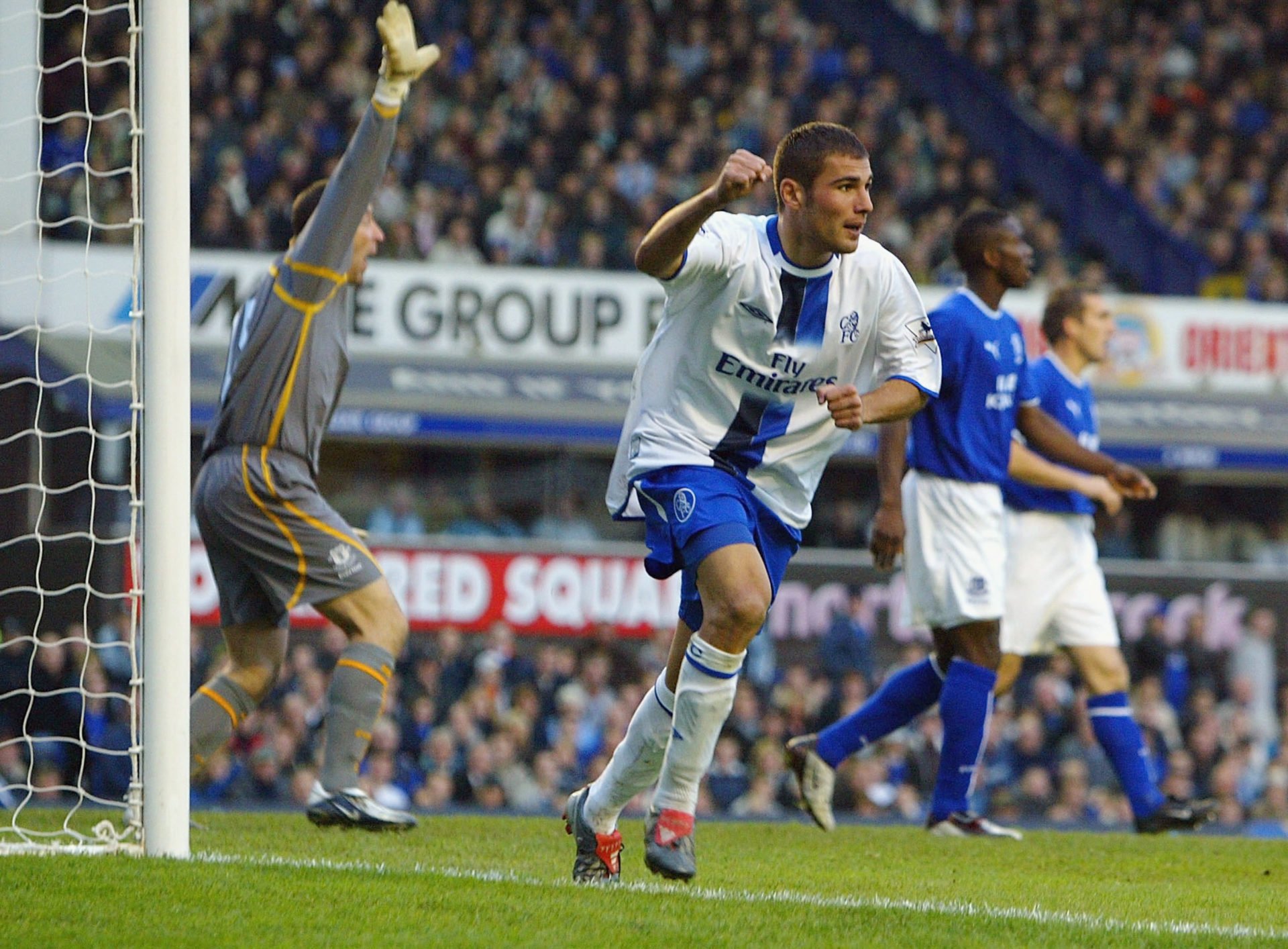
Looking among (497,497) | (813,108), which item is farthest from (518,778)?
(813,108)

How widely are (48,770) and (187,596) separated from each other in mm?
8239

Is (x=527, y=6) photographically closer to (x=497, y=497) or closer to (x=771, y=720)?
(x=497, y=497)

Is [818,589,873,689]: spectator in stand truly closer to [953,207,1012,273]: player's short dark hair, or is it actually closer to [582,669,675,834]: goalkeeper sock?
[953,207,1012,273]: player's short dark hair

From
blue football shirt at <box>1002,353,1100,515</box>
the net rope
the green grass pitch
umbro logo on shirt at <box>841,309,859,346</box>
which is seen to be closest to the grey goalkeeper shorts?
the green grass pitch

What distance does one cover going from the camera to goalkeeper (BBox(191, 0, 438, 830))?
19.7ft

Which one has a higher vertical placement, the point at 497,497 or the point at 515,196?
the point at 515,196

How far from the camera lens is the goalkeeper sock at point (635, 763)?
483 cm

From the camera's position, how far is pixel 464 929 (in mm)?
3932

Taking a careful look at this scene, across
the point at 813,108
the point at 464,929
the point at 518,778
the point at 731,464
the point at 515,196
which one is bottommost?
the point at 518,778

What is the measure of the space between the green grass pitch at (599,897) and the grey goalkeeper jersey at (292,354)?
1354 mm

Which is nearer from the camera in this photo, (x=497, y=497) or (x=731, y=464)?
(x=731, y=464)

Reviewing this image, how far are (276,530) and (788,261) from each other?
6.86ft

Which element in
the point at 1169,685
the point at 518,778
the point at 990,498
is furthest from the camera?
the point at 1169,685

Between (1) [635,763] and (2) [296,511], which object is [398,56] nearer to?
(2) [296,511]
